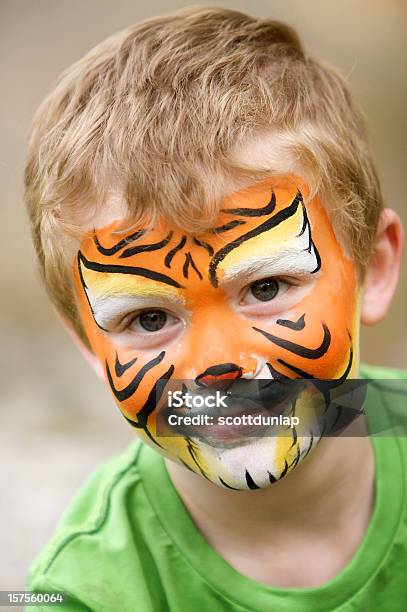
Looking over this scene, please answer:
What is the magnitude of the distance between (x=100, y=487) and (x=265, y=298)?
2.43 feet

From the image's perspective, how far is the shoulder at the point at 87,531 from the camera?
6.58 ft

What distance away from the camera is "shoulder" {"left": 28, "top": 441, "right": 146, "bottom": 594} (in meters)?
2.01

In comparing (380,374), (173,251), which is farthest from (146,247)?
(380,374)

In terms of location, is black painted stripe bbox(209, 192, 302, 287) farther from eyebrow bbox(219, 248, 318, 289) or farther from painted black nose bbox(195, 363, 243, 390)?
painted black nose bbox(195, 363, 243, 390)

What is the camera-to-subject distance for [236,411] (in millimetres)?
1650

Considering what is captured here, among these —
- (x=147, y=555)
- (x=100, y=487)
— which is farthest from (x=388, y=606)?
(x=100, y=487)

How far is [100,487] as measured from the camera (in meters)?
2.16

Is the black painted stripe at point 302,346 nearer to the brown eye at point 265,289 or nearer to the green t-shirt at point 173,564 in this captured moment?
the brown eye at point 265,289

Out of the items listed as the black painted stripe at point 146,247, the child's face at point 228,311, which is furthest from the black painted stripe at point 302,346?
the black painted stripe at point 146,247

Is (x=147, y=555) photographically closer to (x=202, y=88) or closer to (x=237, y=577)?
(x=237, y=577)

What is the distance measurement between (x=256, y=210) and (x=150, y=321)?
0.92 ft

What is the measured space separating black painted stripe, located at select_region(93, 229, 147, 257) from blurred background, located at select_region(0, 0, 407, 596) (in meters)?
0.50

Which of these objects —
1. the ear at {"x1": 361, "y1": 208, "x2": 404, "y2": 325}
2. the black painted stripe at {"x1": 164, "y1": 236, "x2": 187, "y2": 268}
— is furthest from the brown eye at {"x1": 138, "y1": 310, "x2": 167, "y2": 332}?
the ear at {"x1": 361, "y1": 208, "x2": 404, "y2": 325}

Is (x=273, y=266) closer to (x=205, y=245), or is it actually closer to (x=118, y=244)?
(x=205, y=245)
